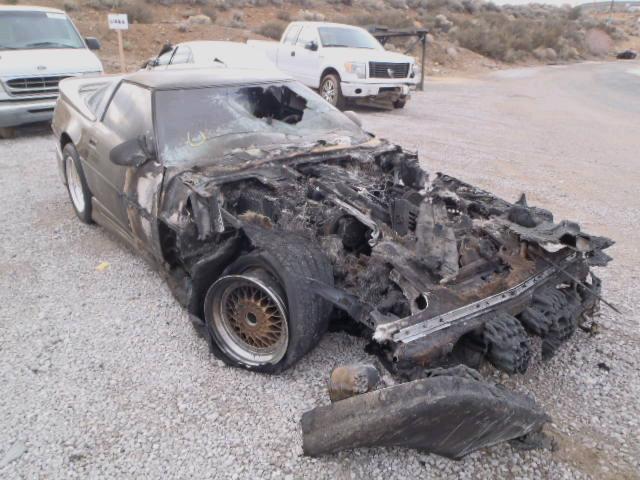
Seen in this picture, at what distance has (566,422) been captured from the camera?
2838 millimetres

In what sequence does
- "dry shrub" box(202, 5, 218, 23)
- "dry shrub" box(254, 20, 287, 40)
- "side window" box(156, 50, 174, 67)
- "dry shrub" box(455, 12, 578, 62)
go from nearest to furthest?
"side window" box(156, 50, 174, 67) → "dry shrub" box(254, 20, 287, 40) → "dry shrub" box(202, 5, 218, 23) → "dry shrub" box(455, 12, 578, 62)

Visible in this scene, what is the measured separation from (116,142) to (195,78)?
0.85m

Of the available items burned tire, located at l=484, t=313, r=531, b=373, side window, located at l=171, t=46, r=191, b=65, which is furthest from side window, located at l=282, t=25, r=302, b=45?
burned tire, located at l=484, t=313, r=531, b=373

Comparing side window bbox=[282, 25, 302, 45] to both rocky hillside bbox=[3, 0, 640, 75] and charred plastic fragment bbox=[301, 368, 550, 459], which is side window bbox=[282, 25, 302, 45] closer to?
rocky hillside bbox=[3, 0, 640, 75]

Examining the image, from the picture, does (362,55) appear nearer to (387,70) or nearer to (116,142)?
(387,70)

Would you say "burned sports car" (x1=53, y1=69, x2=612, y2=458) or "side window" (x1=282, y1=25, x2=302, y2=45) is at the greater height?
"side window" (x1=282, y1=25, x2=302, y2=45)

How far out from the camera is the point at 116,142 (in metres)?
4.23

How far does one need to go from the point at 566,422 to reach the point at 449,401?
4.00 feet

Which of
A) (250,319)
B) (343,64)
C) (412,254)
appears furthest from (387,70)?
(250,319)

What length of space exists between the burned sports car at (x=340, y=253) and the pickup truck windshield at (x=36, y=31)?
5820mm

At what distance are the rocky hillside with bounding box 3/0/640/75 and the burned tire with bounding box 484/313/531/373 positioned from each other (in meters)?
16.6

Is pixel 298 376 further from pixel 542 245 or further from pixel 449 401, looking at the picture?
pixel 542 245

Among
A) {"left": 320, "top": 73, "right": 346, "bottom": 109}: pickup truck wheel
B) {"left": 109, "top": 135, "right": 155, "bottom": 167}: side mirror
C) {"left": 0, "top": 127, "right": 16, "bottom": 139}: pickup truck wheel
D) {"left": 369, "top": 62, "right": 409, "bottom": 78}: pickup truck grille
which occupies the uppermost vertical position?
{"left": 109, "top": 135, "right": 155, "bottom": 167}: side mirror

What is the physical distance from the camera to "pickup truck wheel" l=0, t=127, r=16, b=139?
899cm
